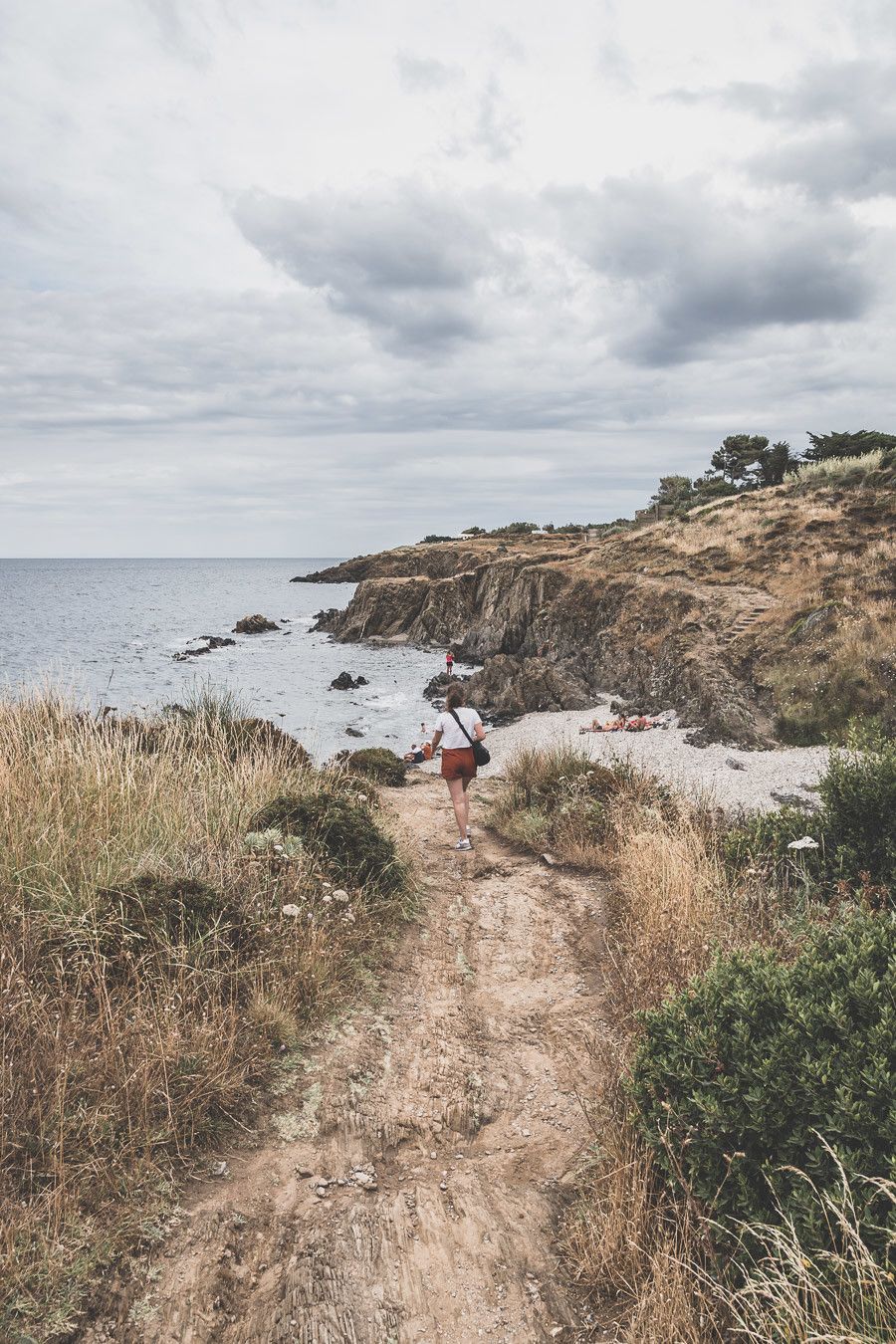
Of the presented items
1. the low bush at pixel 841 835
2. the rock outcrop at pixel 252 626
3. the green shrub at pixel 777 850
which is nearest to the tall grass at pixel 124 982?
the green shrub at pixel 777 850

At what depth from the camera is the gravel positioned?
48.3 ft

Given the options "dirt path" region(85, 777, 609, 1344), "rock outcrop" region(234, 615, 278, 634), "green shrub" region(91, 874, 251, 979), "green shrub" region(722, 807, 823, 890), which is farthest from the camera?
"rock outcrop" region(234, 615, 278, 634)

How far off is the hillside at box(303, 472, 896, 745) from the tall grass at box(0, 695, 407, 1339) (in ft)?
54.8

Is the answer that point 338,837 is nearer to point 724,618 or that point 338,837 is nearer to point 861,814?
point 861,814

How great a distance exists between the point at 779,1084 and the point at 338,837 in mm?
4809

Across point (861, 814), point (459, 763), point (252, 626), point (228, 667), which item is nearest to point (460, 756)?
point (459, 763)

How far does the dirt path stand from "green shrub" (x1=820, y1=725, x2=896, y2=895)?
3016 millimetres

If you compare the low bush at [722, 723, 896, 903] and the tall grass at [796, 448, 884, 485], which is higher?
the tall grass at [796, 448, 884, 485]

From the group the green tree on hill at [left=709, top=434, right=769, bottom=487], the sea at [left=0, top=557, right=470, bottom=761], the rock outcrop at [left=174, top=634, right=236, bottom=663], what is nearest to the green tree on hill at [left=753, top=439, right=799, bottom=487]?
the green tree on hill at [left=709, top=434, right=769, bottom=487]

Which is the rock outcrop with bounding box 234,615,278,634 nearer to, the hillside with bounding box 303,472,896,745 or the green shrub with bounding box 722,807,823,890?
the hillside with bounding box 303,472,896,745

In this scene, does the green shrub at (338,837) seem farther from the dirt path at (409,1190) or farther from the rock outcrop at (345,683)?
the rock outcrop at (345,683)

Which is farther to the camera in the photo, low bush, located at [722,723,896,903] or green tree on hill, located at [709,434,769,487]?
green tree on hill, located at [709,434,769,487]

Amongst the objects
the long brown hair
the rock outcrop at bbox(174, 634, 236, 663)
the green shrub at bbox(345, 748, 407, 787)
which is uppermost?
the long brown hair

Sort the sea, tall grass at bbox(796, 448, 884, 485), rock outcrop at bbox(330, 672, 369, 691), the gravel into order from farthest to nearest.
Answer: rock outcrop at bbox(330, 672, 369, 691), tall grass at bbox(796, 448, 884, 485), the sea, the gravel
